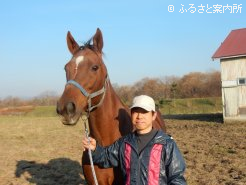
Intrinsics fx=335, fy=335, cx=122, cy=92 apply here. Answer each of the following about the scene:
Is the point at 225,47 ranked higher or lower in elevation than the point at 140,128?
higher

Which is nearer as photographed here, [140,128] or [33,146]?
[140,128]

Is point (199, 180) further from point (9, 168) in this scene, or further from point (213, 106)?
point (213, 106)

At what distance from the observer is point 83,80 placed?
301 centimetres

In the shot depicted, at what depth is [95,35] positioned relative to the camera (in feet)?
11.0

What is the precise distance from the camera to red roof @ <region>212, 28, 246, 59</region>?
697 inches

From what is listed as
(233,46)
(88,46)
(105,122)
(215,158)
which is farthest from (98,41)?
(233,46)

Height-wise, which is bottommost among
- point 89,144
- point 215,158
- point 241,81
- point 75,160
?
point 75,160

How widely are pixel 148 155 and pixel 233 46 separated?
56.4 feet

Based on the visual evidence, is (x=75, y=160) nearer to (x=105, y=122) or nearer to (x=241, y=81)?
(x=105, y=122)

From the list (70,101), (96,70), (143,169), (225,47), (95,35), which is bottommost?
(143,169)

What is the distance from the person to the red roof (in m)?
15.8

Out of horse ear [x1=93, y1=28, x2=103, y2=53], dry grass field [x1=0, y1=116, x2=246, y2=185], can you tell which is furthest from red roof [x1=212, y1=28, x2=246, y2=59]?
horse ear [x1=93, y1=28, x2=103, y2=53]

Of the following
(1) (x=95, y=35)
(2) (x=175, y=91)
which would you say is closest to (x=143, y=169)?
(1) (x=95, y=35)

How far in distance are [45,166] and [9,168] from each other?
930mm
